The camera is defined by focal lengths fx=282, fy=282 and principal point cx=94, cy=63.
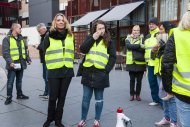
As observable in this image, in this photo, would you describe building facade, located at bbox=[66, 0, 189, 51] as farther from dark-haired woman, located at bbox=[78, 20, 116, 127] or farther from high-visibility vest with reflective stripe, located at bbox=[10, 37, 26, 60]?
dark-haired woman, located at bbox=[78, 20, 116, 127]

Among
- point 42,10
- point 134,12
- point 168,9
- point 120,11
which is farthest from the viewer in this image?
point 42,10

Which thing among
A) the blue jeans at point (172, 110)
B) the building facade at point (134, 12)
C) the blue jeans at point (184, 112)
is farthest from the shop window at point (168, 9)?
the blue jeans at point (184, 112)

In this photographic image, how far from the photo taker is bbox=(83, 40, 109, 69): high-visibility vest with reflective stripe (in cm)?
452

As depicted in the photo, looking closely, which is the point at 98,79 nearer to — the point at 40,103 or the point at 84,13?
the point at 40,103

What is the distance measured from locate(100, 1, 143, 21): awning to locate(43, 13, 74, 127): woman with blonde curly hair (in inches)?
351

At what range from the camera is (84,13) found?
18.6 metres

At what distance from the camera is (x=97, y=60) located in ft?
14.8

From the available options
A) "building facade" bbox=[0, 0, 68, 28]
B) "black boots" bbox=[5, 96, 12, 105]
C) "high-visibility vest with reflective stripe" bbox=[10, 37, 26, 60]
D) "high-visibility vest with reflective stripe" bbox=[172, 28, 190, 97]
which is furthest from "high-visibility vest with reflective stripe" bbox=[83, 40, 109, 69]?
"building facade" bbox=[0, 0, 68, 28]

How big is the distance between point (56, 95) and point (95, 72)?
2.53 ft

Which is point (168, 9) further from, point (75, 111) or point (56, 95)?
point (56, 95)

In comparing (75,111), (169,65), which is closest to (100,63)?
(75,111)

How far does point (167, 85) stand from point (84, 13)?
16.4 meters

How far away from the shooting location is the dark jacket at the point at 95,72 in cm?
448

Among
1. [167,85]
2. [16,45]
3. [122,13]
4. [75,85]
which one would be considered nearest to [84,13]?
[122,13]
